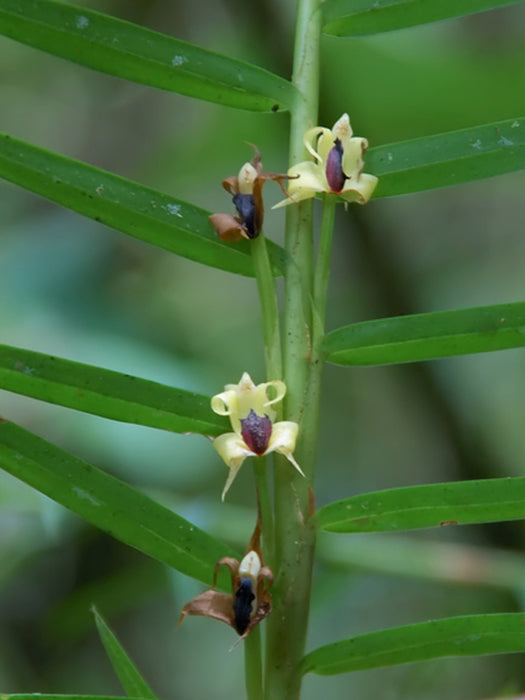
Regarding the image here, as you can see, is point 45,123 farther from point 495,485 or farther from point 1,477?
point 495,485

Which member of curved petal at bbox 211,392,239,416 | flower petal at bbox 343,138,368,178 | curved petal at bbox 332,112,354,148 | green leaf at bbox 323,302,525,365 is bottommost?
curved petal at bbox 211,392,239,416

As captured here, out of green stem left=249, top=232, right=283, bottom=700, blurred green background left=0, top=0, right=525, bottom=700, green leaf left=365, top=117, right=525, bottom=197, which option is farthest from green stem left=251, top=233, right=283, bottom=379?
blurred green background left=0, top=0, right=525, bottom=700

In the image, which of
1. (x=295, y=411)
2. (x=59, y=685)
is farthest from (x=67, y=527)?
(x=295, y=411)

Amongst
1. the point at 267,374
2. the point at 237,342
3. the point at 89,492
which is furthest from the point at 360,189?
the point at 237,342

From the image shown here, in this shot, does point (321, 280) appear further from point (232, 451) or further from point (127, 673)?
point (127, 673)

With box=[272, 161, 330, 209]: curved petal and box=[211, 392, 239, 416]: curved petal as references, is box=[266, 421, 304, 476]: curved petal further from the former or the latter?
box=[272, 161, 330, 209]: curved petal
